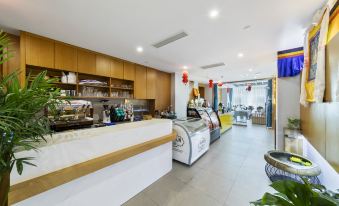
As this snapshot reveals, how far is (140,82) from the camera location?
4.90 m

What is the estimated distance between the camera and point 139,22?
7.52 ft

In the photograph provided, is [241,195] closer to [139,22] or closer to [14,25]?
[139,22]

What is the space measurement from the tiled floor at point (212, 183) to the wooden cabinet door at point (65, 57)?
306 cm

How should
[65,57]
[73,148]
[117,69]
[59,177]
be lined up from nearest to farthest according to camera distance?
[59,177] < [73,148] < [65,57] < [117,69]

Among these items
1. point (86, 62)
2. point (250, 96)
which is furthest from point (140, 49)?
point (250, 96)

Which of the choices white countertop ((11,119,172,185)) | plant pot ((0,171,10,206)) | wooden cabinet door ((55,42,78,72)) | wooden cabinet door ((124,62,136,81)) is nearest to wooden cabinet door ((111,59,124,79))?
wooden cabinet door ((124,62,136,81))

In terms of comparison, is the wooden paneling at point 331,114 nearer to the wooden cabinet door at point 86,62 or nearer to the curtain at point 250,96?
the wooden cabinet door at point 86,62

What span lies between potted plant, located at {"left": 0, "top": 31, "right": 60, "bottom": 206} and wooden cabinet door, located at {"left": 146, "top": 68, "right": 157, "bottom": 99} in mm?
4260

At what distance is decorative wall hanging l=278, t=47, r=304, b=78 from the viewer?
3426mm

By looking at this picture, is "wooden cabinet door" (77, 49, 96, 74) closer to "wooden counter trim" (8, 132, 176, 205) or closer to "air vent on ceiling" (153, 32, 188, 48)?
"air vent on ceiling" (153, 32, 188, 48)

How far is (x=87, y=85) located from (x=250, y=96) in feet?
43.2

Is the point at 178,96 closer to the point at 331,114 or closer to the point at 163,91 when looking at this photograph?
the point at 163,91

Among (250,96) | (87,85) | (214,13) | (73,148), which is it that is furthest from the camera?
(250,96)

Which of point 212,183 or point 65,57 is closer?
point 212,183
